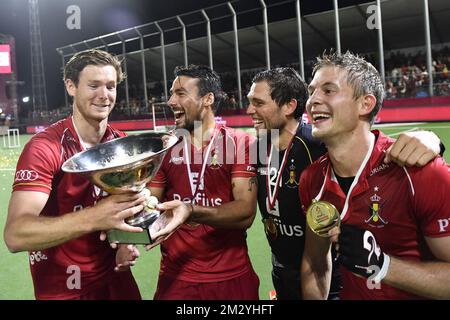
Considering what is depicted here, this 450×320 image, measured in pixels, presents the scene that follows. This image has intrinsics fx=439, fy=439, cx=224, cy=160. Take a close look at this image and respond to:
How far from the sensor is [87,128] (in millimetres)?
2988

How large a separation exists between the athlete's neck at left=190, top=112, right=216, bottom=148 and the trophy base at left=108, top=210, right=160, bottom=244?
1.25 m

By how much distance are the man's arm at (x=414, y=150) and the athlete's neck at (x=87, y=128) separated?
1891 mm

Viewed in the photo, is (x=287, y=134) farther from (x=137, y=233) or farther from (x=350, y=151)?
(x=137, y=233)

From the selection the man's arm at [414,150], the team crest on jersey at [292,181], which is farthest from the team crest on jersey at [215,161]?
the man's arm at [414,150]

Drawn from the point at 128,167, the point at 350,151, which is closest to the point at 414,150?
the point at 350,151

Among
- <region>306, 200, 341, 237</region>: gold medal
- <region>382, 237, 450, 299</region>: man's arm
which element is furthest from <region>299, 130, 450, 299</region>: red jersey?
<region>306, 200, 341, 237</region>: gold medal

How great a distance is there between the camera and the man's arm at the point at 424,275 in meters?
2.16

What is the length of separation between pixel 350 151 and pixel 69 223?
5.30 ft

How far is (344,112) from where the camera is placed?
2.60m

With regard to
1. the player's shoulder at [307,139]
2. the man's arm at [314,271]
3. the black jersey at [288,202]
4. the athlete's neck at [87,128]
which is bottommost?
the man's arm at [314,271]

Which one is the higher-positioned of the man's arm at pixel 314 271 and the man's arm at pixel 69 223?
the man's arm at pixel 69 223

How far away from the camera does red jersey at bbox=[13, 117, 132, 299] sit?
Answer: 2681mm

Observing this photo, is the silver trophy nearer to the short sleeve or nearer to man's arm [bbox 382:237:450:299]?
the short sleeve

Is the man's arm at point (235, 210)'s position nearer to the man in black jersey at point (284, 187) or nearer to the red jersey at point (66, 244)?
the man in black jersey at point (284, 187)
